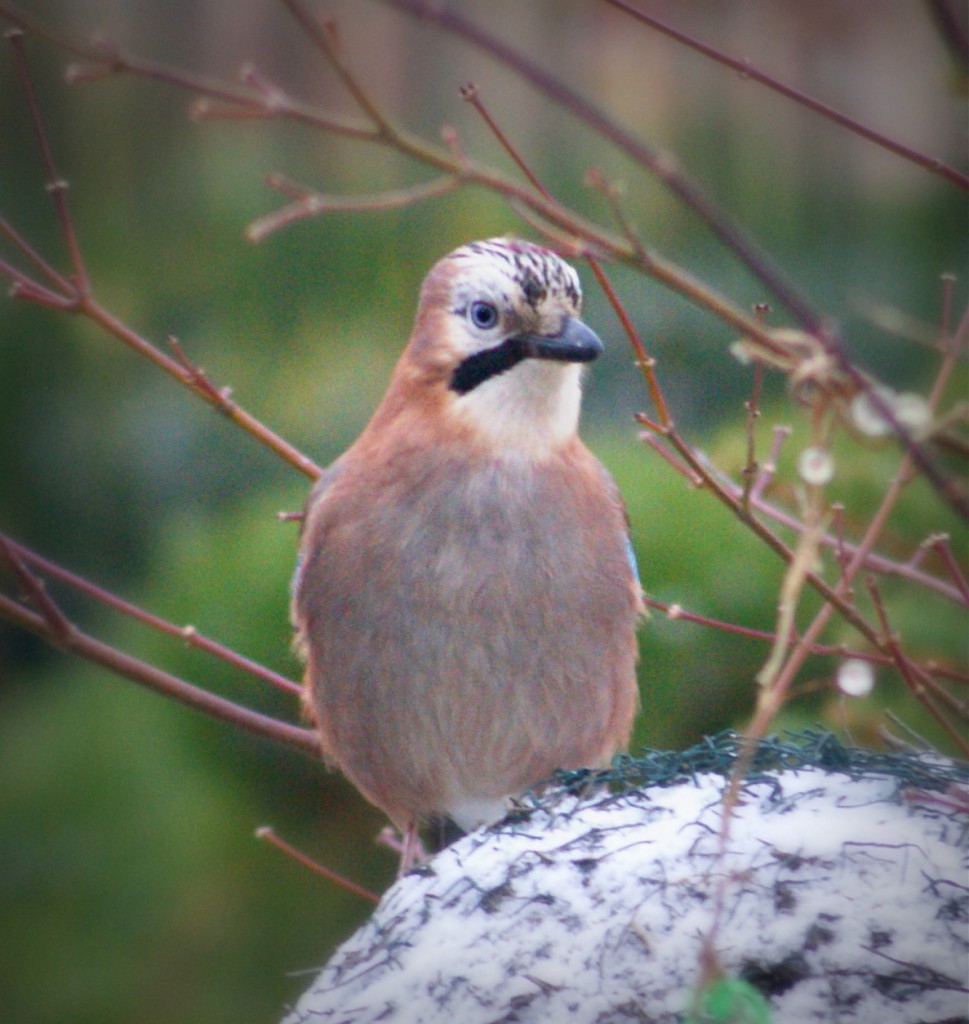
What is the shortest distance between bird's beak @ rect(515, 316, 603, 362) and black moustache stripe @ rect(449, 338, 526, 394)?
12mm

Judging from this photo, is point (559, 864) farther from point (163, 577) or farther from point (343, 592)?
point (163, 577)

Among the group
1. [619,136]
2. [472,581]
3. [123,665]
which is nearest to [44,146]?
[123,665]

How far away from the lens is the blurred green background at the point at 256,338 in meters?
3.09

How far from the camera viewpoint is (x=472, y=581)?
1.80 meters

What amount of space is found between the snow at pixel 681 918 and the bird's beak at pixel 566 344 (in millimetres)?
487

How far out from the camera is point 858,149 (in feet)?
12.4

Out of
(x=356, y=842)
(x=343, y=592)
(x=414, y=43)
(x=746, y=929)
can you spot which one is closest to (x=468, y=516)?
(x=343, y=592)

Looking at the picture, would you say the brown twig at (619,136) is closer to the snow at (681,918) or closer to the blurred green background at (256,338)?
the snow at (681,918)

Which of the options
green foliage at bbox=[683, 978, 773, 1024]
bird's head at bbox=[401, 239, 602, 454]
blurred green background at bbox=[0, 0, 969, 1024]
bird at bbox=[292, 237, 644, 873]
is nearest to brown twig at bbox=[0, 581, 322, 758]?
bird at bbox=[292, 237, 644, 873]

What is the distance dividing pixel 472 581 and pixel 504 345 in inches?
10.4

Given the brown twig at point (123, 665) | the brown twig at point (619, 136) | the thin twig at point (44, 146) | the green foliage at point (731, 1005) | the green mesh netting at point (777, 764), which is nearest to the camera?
the brown twig at point (619, 136)

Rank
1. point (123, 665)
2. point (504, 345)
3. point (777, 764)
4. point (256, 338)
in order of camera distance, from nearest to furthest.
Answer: point (777, 764) < point (123, 665) < point (504, 345) < point (256, 338)

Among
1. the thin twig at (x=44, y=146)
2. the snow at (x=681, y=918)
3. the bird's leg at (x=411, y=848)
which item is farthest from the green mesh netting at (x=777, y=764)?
the thin twig at (x=44, y=146)

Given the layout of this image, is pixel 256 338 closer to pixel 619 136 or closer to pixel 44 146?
pixel 44 146
